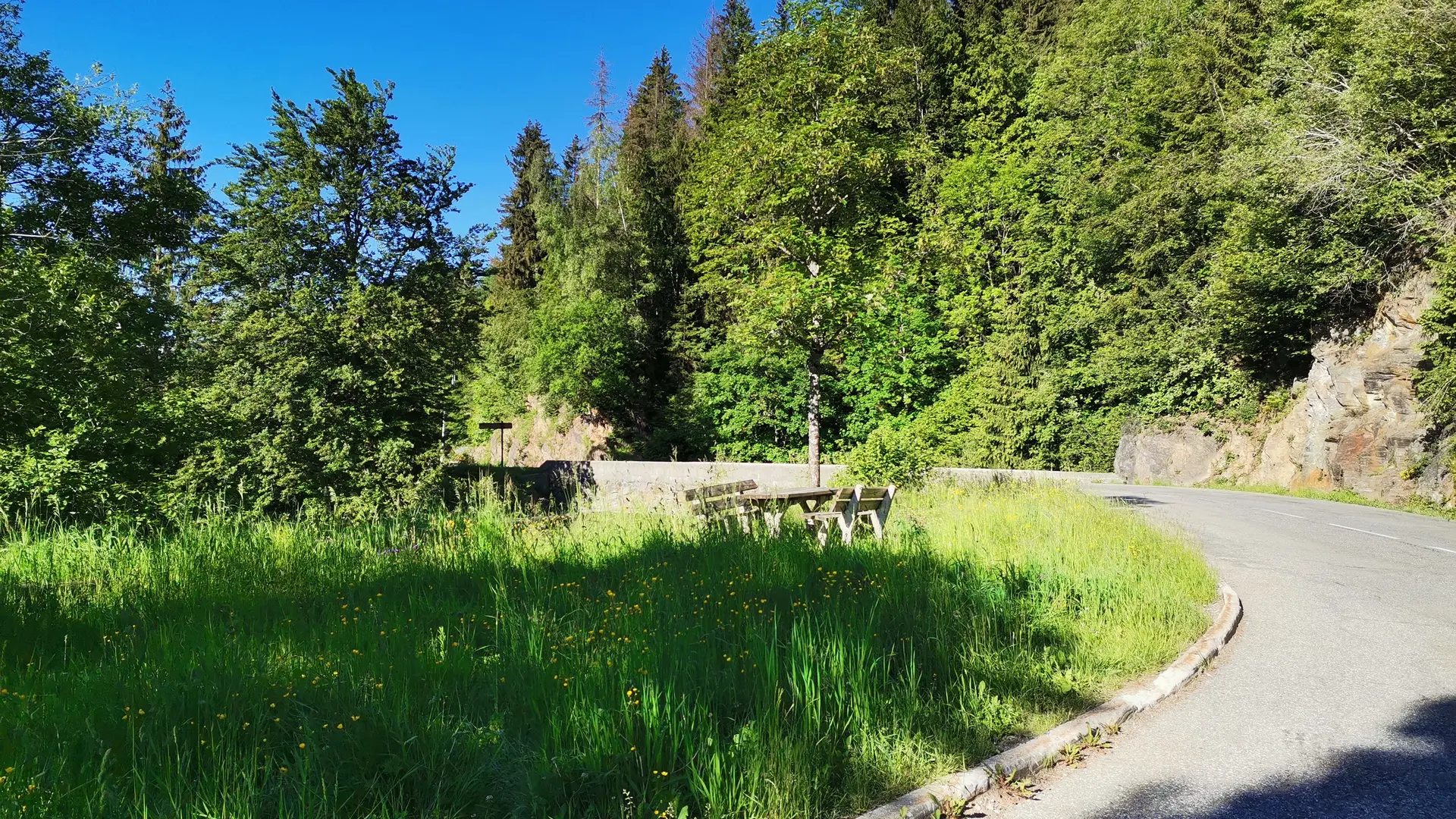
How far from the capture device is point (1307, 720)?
14.4 ft

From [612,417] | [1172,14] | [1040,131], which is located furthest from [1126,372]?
[612,417]

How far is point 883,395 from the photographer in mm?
27625

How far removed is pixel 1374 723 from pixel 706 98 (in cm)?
3378

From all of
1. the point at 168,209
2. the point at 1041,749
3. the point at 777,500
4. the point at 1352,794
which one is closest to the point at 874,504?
the point at 777,500

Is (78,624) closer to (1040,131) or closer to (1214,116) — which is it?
(1214,116)

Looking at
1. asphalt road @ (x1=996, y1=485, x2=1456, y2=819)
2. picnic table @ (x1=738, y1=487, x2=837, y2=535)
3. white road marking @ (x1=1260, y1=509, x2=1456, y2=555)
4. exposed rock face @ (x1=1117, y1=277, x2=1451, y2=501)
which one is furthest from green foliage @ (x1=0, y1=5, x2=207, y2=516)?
exposed rock face @ (x1=1117, y1=277, x2=1451, y2=501)

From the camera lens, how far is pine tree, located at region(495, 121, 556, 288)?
37562 millimetres

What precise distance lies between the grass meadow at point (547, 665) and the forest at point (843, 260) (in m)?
5.35

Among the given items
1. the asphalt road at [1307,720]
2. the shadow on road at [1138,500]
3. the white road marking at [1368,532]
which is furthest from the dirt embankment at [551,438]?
the asphalt road at [1307,720]

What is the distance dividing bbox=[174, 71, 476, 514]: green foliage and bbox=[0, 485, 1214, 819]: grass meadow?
8.36m

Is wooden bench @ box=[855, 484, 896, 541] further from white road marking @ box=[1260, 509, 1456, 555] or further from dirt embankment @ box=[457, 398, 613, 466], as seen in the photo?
dirt embankment @ box=[457, 398, 613, 466]

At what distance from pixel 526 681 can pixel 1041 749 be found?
276 centimetres

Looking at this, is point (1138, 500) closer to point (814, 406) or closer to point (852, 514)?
point (814, 406)

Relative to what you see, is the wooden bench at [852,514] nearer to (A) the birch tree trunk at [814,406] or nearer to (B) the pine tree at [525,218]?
(A) the birch tree trunk at [814,406]
